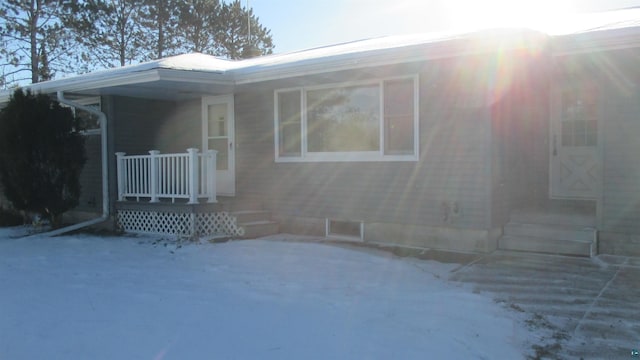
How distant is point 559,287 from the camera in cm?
555

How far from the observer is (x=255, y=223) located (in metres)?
9.08

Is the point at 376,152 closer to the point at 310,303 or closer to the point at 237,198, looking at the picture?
the point at 237,198

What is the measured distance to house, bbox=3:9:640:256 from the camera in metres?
6.87

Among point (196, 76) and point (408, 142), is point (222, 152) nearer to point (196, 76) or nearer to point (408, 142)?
point (196, 76)

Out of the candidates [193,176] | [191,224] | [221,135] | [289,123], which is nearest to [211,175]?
[193,176]

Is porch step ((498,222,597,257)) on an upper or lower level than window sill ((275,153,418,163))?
lower

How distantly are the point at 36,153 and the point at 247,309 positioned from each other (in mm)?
6747

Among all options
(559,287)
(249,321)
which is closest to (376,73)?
(559,287)

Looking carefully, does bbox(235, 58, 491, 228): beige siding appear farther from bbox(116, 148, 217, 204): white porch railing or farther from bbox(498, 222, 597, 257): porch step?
bbox(116, 148, 217, 204): white porch railing

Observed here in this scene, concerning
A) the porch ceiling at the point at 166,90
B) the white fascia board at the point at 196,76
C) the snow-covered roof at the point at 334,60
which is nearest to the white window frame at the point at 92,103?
the porch ceiling at the point at 166,90

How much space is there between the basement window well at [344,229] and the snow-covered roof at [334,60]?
8.23ft

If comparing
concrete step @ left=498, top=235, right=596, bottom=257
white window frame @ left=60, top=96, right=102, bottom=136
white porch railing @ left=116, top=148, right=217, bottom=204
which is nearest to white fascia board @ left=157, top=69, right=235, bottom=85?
white porch railing @ left=116, top=148, right=217, bottom=204

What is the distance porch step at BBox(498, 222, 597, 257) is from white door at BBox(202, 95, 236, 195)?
513 centimetres

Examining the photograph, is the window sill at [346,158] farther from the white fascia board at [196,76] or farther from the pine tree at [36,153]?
the pine tree at [36,153]
